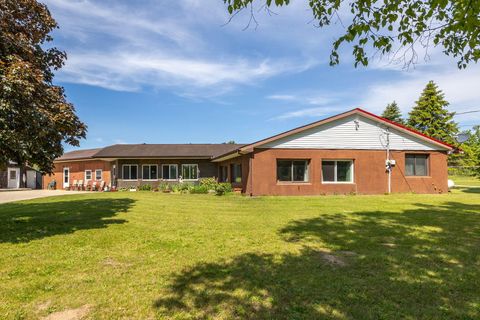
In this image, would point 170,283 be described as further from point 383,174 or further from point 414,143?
point 414,143

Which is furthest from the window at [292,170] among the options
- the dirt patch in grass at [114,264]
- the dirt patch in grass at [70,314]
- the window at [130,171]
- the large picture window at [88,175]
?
the large picture window at [88,175]

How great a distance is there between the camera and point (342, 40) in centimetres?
592

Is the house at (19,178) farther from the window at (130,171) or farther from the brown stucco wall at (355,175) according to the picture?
the brown stucco wall at (355,175)

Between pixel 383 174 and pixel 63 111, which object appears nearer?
pixel 63 111

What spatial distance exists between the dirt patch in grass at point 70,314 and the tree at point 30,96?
5642mm

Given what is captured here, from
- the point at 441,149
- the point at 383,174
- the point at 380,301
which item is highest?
the point at 441,149

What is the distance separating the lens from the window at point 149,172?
33188 mm

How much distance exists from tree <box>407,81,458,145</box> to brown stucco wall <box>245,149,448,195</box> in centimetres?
2044

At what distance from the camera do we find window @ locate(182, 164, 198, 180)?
33.5 metres

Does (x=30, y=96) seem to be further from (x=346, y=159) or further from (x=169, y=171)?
(x=169, y=171)

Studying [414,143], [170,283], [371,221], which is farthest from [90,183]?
[170,283]

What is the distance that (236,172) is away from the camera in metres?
27.2

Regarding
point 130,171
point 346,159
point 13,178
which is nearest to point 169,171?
point 130,171

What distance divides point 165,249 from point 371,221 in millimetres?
6319
